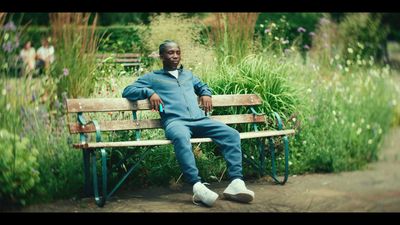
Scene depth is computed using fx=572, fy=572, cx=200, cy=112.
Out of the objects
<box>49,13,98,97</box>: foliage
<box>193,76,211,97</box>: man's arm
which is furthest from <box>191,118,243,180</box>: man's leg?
<box>49,13,98,97</box>: foliage

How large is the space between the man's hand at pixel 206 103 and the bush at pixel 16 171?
144cm

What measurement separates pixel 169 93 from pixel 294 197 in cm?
131

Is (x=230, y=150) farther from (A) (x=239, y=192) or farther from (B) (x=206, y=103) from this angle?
(B) (x=206, y=103)

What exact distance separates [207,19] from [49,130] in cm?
237

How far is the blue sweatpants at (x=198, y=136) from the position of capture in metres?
4.16

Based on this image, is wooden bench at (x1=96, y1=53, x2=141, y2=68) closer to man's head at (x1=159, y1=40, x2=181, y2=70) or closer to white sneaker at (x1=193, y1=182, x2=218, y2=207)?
man's head at (x1=159, y1=40, x2=181, y2=70)

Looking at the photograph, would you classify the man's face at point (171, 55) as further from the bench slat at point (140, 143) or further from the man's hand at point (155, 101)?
the bench slat at point (140, 143)

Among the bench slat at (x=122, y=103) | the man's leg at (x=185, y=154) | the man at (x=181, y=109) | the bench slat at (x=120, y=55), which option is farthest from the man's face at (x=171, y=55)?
the bench slat at (x=120, y=55)

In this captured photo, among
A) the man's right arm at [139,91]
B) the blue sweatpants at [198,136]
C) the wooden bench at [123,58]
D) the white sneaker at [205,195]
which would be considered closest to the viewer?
the white sneaker at [205,195]

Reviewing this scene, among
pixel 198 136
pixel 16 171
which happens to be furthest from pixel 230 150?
pixel 16 171

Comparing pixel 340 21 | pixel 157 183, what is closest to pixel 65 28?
pixel 157 183

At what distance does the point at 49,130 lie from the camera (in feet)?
15.3
